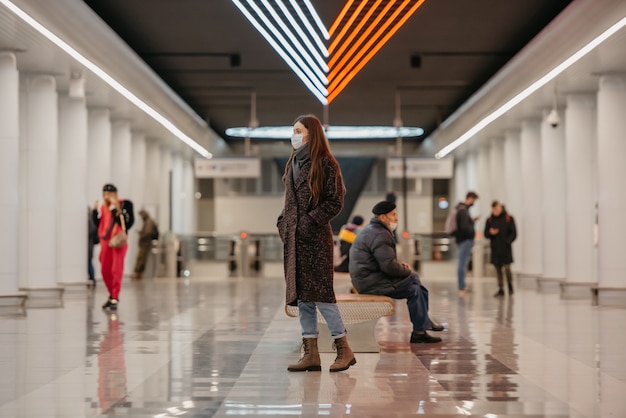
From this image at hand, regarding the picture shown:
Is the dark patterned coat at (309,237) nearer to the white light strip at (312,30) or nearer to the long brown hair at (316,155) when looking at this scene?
the long brown hair at (316,155)

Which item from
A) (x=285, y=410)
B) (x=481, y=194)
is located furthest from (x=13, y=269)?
(x=481, y=194)

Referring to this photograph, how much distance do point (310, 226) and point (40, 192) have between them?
11.4 meters

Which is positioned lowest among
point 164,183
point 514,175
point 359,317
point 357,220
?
point 359,317

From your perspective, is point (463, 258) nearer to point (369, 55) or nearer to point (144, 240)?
point (369, 55)

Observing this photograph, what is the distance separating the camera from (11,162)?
619 inches

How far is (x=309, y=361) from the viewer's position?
771 cm

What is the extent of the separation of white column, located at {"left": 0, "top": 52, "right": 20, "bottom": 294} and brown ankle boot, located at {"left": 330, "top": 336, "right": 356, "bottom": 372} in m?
9.06

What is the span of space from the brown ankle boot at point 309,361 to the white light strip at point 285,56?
1046cm

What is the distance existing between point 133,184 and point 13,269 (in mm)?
12609

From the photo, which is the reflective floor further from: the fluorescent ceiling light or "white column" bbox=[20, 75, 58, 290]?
the fluorescent ceiling light

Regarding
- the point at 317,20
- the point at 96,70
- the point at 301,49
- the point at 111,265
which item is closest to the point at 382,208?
the point at 111,265

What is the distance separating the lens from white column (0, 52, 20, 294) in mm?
15641

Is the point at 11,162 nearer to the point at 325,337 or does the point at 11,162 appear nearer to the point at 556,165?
the point at 325,337

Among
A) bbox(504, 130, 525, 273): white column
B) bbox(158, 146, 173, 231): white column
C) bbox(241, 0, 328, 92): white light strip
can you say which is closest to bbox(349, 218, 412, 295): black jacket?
bbox(241, 0, 328, 92): white light strip
